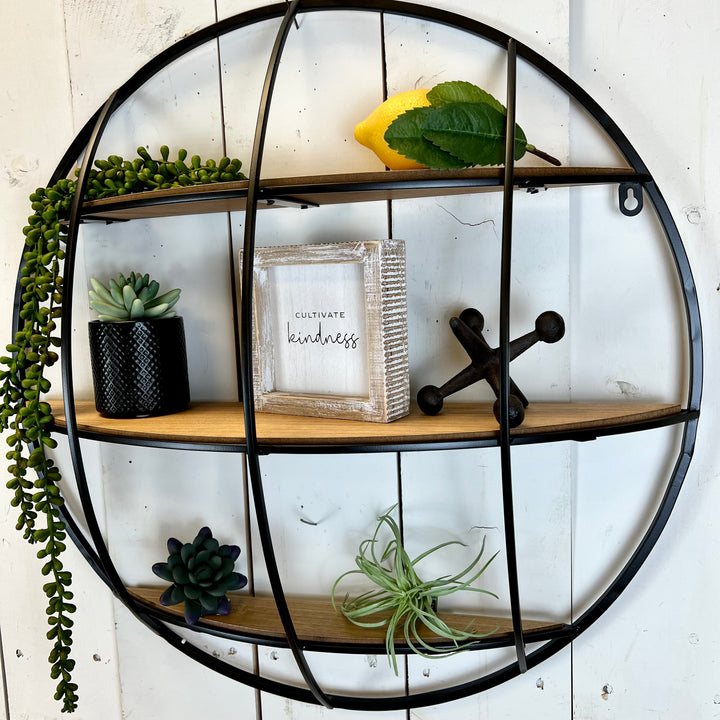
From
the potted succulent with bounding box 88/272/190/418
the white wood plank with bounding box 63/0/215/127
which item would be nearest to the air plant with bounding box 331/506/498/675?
the potted succulent with bounding box 88/272/190/418

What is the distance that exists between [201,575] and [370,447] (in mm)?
311

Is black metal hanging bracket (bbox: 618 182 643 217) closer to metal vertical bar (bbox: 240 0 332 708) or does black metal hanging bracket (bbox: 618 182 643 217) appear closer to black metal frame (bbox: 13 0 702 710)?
black metal frame (bbox: 13 0 702 710)

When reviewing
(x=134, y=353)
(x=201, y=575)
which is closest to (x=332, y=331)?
(x=134, y=353)

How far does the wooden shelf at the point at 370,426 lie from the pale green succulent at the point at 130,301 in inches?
4.4

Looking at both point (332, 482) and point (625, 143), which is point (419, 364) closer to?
point (332, 482)

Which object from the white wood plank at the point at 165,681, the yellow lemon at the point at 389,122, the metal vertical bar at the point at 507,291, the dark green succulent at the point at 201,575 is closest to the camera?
the metal vertical bar at the point at 507,291

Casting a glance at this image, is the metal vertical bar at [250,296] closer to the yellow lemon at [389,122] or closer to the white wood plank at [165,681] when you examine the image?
the yellow lemon at [389,122]

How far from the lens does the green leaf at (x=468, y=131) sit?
558mm

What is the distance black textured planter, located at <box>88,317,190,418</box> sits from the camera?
2.33 feet

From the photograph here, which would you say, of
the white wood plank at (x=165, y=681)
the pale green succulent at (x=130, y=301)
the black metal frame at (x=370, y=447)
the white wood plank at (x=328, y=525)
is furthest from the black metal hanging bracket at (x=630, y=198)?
the white wood plank at (x=165, y=681)

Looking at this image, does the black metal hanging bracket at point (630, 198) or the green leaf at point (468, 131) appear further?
the black metal hanging bracket at point (630, 198)

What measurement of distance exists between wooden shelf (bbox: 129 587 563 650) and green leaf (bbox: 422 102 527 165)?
47cm

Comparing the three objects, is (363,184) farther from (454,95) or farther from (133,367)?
(133,367)

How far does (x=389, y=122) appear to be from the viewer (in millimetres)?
629
